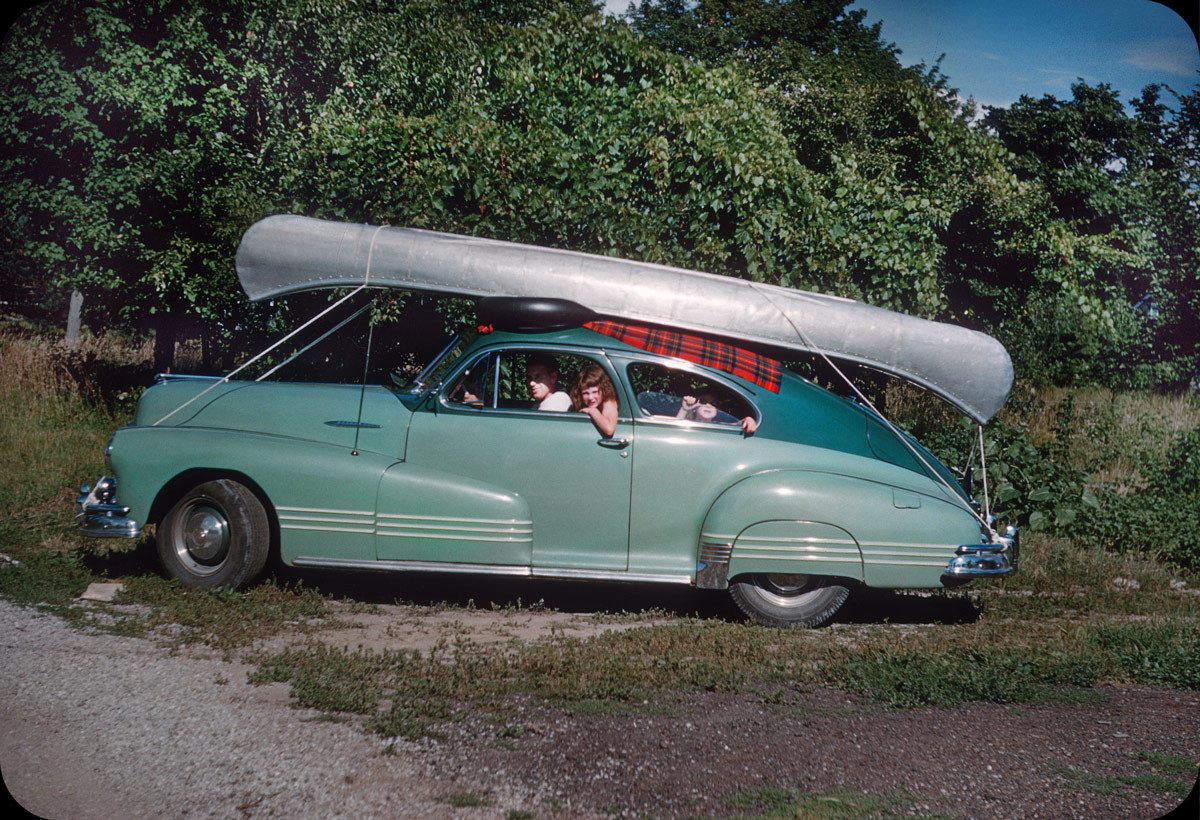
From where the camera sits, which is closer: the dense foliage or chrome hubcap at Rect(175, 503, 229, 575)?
chrome hubcap at Rect(175, 503, 229, 575)

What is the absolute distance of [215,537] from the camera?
7.10 metres

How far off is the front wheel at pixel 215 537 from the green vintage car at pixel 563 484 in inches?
0.5

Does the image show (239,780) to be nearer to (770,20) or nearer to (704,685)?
(704,685)

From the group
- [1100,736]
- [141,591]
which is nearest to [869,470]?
[1100,736]

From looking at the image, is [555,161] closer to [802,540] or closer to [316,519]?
[316,519]

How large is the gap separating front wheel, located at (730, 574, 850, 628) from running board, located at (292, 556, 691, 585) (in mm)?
462

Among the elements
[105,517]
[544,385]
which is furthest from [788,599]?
[105,517]

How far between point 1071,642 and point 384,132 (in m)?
6.88

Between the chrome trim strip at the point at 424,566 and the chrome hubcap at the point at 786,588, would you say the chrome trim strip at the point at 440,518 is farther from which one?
the chrome hubcap at the point at 786,588

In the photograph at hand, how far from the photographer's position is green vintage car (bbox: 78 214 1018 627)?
6816 mm

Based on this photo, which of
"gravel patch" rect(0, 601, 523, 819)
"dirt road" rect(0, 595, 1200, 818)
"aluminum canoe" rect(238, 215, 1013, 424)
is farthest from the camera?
"aluminum canoe" rect(238, 215, 1013, 424)

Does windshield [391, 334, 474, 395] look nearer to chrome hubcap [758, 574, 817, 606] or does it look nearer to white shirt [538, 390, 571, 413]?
white shirt [538, 390, 571, 413]

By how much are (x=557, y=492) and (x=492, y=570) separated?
0.63 metres

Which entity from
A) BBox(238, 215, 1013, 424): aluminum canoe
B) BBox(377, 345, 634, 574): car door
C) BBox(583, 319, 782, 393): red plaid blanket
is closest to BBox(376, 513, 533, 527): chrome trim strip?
BBox(377, 345, 634, 574): car door
